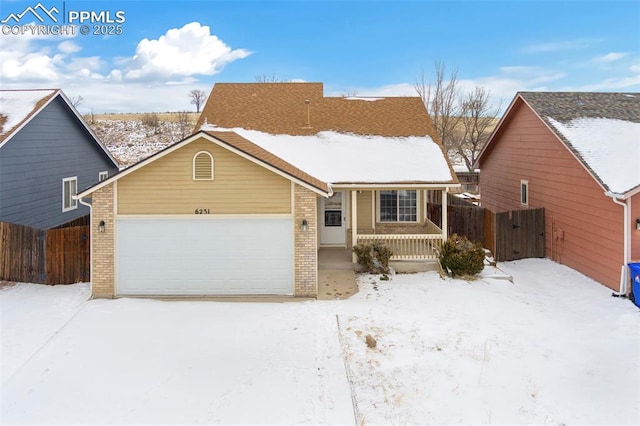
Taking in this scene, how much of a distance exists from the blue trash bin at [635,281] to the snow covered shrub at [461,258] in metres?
3.65

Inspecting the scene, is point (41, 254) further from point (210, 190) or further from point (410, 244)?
point (410, 244)

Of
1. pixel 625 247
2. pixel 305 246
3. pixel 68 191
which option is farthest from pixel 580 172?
pixel 68 191

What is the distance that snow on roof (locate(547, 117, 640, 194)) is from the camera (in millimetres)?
11727

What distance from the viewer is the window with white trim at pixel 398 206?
54.7 feet

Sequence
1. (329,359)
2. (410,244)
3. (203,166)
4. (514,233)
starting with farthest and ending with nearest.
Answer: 1. (514,233)
2. (410,244)
3. (203,166)
4. (329,359)

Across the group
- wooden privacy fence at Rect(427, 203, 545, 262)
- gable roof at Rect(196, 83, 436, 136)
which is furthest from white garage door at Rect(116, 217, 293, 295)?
wooden privacy fence at Rect(427, 203, 545, 262)

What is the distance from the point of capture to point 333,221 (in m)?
16.4

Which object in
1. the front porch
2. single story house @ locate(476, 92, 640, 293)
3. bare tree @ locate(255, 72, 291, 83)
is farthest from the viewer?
bare tree @ locate(255, 72, 291, 83)

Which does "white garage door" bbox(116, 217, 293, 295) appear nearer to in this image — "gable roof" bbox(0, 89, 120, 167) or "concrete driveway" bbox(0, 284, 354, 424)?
"concrete driveway" bbox(0, 284, 354, 424)

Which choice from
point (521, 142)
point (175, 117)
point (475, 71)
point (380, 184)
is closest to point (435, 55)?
point (475, 71)

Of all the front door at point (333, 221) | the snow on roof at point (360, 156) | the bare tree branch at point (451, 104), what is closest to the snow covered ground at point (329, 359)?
the snow on roof at point (360, 156)

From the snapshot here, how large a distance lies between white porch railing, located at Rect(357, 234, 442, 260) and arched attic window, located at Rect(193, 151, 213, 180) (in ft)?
16.9

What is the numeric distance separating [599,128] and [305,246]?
1039 cm

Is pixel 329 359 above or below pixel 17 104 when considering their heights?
A: below
